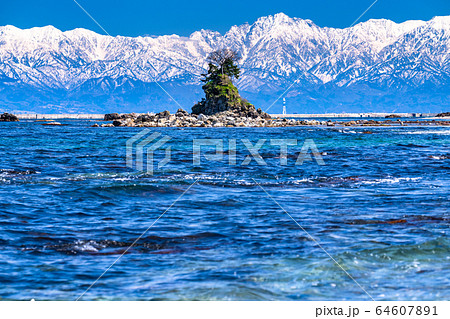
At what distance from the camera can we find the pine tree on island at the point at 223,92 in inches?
4865

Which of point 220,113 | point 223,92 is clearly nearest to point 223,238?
point 220,113

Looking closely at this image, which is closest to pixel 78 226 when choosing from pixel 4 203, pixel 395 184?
pixel 4 203

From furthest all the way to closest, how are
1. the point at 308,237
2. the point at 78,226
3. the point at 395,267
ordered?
the point at 78,226
the point at 308,237
the point at 395,267

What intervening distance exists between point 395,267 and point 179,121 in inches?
3935

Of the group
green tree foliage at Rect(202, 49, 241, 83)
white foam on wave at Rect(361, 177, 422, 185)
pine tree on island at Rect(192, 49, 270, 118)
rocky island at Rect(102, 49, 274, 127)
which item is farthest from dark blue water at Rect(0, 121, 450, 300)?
green tree foliage at Rect(202, 49, 241, 83)

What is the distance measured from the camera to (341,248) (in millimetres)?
10414

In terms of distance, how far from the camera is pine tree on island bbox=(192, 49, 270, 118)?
124 m

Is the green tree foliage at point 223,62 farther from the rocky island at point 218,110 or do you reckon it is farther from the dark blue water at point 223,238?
the dark blue water at point 223,238

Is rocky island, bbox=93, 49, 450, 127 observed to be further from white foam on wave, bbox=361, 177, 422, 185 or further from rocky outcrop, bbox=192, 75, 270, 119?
white foam on wave, bbox=361, 177, 422, 185

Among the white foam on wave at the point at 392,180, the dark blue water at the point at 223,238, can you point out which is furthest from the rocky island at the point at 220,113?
the dark blue water at the point at 223,238

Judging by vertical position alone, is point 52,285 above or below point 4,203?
below
